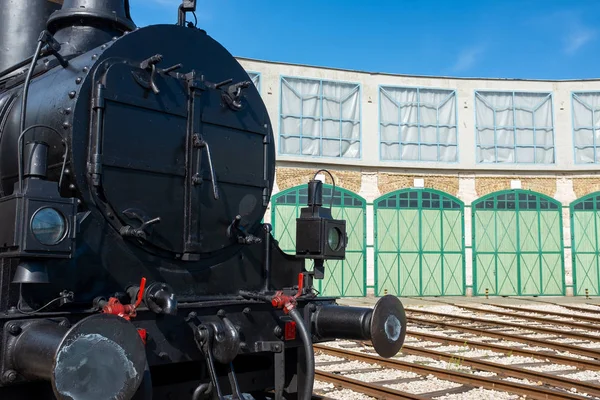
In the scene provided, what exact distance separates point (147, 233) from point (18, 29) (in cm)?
221

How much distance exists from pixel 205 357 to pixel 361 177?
54.3 ft

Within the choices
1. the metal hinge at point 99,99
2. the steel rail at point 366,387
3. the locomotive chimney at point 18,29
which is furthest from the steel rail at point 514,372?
the locomotive chimney at point 18,29

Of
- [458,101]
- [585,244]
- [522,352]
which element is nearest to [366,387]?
[522,352]

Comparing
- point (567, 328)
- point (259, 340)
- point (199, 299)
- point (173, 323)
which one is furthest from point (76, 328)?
point (567, 328)

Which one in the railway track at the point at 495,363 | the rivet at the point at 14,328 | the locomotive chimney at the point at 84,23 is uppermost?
the locomotive chimney at the point at 84,23

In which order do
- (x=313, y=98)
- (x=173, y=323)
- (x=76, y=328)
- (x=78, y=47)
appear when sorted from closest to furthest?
(x=76, y=328)
(x=173, y=323)
(x=78, y=47)
(x=313, y=98)

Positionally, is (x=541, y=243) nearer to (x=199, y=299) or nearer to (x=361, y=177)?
(x=361, y=177)

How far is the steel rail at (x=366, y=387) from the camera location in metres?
5.61

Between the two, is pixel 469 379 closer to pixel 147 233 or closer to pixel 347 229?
pixel 147 233

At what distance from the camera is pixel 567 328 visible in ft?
39.4

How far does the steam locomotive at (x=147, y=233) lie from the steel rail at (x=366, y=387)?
73.2 inches

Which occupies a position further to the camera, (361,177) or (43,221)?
(361,177)

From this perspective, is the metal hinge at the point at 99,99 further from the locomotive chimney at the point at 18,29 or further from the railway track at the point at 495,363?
the railway track at the point at 495,363

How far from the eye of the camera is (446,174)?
20.1 metres
